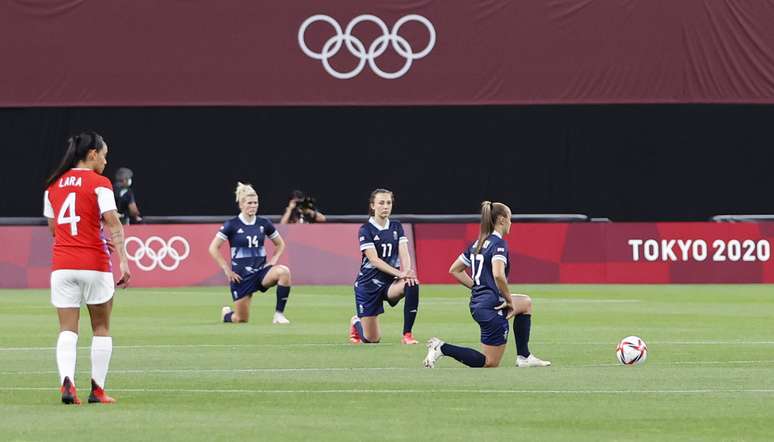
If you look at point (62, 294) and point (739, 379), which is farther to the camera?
point (739, 379)

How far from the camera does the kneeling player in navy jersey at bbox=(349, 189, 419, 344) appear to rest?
19984 millimetres

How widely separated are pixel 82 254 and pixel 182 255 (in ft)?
73.8

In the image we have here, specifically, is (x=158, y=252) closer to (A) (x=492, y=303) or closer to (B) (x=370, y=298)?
(B) (x=370, y=298)

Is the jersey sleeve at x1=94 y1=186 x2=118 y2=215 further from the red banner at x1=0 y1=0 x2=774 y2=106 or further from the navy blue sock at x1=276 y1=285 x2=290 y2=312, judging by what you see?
the red banner at x1=0 y1=0 x2=774 y2=106

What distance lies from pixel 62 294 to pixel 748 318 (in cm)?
1374

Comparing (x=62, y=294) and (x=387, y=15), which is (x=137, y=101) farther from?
(x=62, y=294)

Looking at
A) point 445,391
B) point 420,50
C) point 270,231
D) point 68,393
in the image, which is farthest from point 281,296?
point 420,50

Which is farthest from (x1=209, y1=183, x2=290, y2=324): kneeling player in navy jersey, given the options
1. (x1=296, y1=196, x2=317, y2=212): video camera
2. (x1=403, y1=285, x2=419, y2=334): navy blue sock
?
(x1=296, y1=196, x2=317, y2=212): video camera

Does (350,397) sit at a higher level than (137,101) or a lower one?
lower

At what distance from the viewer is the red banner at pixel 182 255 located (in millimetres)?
34906

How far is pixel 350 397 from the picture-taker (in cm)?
1318

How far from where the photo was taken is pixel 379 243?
66.7 ft

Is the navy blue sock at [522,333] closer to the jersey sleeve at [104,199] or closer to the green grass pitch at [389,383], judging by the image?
the green grass pitch at [389,383]

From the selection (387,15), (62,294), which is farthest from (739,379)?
(387,15)
